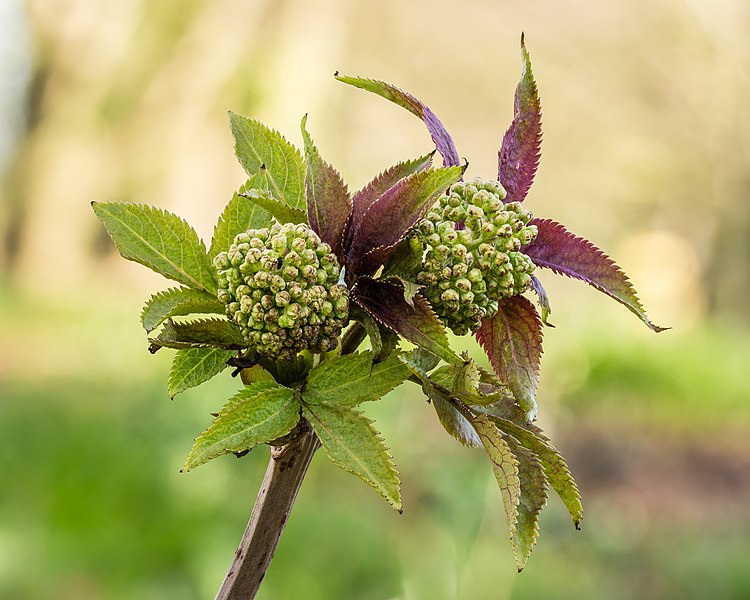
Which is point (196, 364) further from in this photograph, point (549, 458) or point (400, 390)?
point (400, 390)

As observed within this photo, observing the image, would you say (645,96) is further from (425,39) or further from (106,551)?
(106,551)

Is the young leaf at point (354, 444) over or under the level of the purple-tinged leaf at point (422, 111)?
under

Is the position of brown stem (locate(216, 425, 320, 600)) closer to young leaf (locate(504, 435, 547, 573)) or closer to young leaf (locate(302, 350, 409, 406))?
young leaf (locate(302, 350, 409, 406))

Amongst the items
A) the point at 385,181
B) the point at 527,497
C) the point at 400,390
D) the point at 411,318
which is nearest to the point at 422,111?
the point at 385,181

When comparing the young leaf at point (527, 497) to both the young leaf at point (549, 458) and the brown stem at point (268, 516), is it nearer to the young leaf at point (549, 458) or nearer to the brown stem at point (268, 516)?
the young leaf at point (549, 458)

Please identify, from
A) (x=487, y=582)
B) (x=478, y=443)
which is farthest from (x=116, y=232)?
(x=487, y=582)

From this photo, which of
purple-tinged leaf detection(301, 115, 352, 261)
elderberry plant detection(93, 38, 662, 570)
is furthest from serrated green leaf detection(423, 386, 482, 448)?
purple-tinged leaf detection(301, 115, 352, 261)

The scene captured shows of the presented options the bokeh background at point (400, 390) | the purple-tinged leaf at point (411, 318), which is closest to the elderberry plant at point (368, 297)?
the purple-tinged leaf at point (411, 318)
